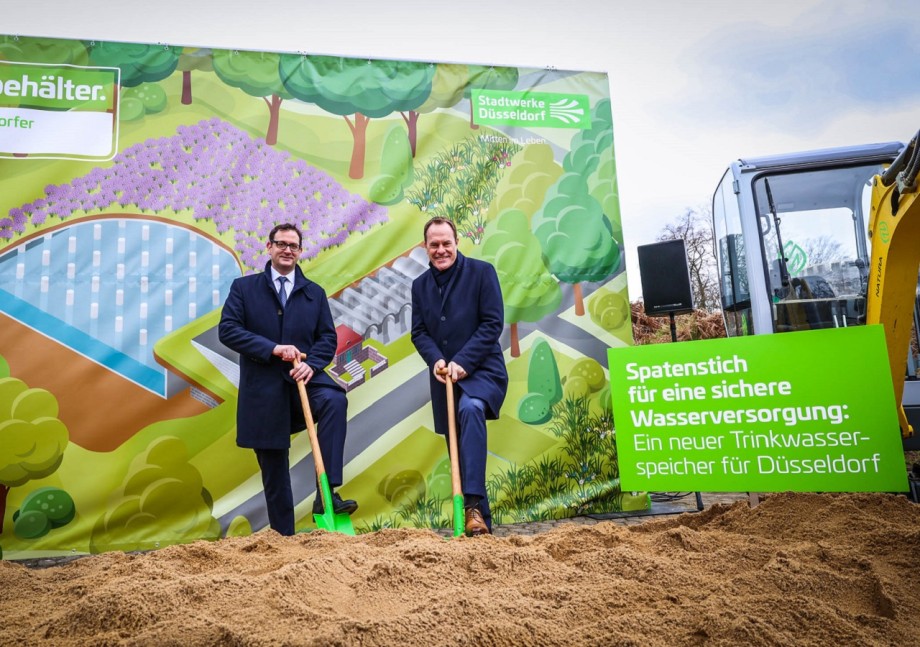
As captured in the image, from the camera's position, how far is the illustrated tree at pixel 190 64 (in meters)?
4.52

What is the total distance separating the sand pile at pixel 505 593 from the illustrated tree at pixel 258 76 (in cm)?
332

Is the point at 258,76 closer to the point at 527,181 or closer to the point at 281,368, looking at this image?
A: the point at 527,181

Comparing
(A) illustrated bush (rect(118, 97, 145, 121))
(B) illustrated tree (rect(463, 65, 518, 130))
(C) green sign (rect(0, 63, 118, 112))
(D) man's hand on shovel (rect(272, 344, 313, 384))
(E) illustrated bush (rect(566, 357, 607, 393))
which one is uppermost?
(B) illustrated tree (rect(463, 65, 518, 130))

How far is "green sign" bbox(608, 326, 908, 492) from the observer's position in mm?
2854

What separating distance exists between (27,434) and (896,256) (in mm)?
5140

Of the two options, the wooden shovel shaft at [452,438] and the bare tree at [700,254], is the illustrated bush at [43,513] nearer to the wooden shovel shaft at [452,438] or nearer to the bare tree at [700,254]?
the wooden shovel shaft at [452,438]

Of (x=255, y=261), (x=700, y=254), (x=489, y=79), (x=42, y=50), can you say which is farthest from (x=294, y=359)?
(x=700, y=254)

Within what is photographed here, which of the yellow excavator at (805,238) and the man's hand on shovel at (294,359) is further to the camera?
the yellow excavator at (805,238)

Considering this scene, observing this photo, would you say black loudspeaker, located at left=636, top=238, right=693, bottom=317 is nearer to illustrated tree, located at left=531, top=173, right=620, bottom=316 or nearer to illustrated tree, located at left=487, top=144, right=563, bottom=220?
illustrated tree, located at left=531, top=173, right=620, bottom=316

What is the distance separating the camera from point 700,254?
14.4 meters

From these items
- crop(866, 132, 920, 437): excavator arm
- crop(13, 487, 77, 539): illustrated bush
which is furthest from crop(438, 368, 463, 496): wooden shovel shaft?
crop(13, 487, 77, 539): illustrated bush

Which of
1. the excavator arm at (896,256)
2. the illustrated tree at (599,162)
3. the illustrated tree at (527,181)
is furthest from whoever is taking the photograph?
the illustrated tree at (599,162)

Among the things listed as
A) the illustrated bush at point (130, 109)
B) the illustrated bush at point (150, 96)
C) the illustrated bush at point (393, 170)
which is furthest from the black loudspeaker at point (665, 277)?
the illustrated bush at point (130, 109)

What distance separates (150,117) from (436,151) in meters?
2.04
